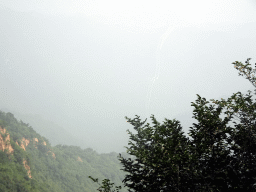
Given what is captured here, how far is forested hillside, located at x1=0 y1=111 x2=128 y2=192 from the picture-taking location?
2939cm

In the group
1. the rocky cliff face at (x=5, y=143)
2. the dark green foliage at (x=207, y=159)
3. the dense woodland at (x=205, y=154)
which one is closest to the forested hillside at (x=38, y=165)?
the rocky cliff face at (x=5, y=143)

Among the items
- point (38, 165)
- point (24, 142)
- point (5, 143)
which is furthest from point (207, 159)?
point (24, 142)

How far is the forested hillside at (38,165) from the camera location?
29391 mm

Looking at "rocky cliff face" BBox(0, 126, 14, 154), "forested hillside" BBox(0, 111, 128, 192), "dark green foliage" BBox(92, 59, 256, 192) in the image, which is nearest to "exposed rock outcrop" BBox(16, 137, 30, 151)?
"forested hillside" BBox(0, 111, 128, 192)

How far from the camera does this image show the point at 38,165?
4519 cm

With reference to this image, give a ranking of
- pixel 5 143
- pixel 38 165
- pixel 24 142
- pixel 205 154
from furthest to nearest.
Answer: pixel 24 142 → pixel 38 165 → pixel 5 143 → pixel 205 154

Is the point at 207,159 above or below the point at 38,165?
above

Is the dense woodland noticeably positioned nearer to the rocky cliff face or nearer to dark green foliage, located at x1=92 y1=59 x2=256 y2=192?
dark green foliage, located at x1=92 y1=59 x2=256 y2=192

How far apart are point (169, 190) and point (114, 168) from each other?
8232 centimetres

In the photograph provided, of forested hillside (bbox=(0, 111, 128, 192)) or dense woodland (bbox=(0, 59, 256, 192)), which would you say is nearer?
dense woodland (bbox=(0, 59, 256, 192))

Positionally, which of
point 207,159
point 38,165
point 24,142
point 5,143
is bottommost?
point 38,165

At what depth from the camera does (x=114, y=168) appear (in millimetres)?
83125

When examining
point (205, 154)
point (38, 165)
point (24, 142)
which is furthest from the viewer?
point (24, 142)

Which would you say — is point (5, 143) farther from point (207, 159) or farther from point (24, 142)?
point (207, 159)
